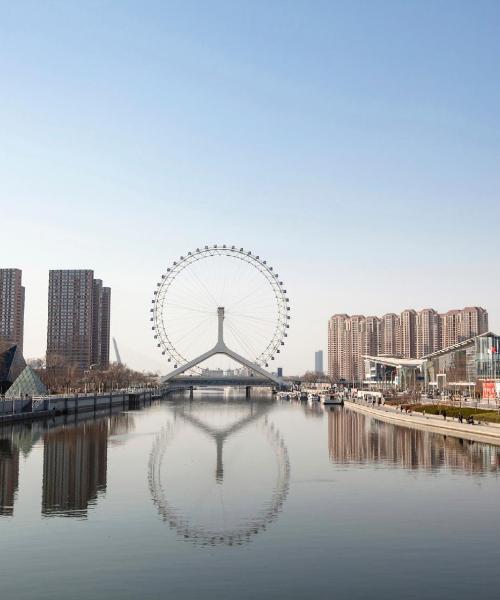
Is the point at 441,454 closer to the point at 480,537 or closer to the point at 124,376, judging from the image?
the point at 480,537

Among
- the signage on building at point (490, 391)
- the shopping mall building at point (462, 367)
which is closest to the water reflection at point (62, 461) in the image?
the signage on building at point (490, 391)

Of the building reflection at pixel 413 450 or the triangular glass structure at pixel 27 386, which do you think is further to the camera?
the triangular glass structure at pixel 27 386

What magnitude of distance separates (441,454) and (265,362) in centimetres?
8382

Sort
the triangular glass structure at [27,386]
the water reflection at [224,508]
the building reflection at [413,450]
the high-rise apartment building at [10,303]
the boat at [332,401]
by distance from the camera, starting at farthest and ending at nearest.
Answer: the high-rise apartment building at [10,303]
the boat at [332,401]
the triangular glass structure at [27,386]
the building reflection at [413,450]
the water reflection at [224,508]

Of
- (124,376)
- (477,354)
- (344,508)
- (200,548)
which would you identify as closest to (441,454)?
(344,508)

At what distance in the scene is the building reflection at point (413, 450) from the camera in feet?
132

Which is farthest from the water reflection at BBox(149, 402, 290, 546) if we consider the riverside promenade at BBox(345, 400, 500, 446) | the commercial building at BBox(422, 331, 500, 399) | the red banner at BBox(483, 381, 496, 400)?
the commercial building at BBox(422, 331, 500, 399)

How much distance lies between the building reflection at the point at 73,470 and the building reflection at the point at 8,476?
129 centimetres

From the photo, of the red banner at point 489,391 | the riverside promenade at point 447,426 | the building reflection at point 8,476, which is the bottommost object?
the building reflection at point 8,476

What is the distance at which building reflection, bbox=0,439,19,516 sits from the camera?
28219mm

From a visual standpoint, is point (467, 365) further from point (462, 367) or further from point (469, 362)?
point (462, 367)

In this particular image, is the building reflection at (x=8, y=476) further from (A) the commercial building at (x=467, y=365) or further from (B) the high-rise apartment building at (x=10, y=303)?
(B) the high-rise apartment building at (x=10, y=303)

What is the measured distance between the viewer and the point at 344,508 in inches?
1090

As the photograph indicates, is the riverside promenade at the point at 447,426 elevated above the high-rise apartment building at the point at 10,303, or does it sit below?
below
